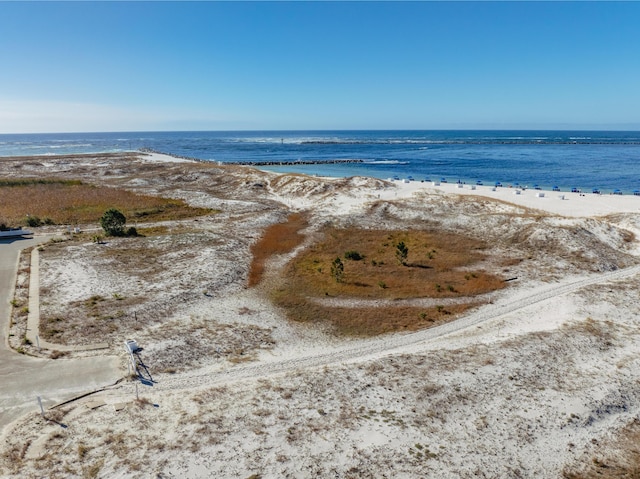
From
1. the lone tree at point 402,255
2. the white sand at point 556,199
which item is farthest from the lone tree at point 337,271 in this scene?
the white sand at point 556,199

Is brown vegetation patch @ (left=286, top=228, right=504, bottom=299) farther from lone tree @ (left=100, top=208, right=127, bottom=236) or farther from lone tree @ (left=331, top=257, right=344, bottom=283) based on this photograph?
lone tree @ (left=100, top=208, right=127, bottom=236)

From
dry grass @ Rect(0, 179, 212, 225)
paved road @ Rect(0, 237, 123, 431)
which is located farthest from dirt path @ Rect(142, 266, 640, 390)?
dry grass @ Rect(0, 179, 212, 225)

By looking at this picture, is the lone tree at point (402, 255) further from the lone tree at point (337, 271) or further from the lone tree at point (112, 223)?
the lone tree at point (112, 223)

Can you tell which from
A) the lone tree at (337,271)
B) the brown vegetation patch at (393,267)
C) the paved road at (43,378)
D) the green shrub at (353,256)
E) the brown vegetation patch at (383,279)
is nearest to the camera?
the paved road at (43,378)

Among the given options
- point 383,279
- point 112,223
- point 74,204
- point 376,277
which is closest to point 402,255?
point 376,277

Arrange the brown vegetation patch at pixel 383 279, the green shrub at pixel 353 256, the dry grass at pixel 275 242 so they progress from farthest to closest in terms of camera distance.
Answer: the green shrub at pixel 353 256
the dry grass at pixel 275 242
the brown vegetation patch at pixel 383 279

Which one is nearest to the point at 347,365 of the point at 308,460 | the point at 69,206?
the point at 308,460

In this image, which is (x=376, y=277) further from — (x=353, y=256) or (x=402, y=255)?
(x=353, y=256)

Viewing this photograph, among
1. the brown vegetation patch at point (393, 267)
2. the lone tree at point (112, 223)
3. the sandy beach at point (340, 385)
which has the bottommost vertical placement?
the sandy beach at point (340, 385)

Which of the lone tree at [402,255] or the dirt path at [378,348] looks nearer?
the dirt path at [378,348]
